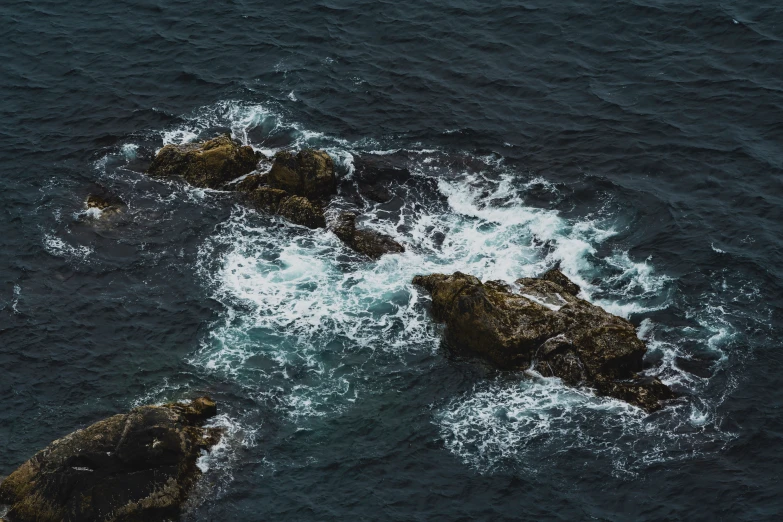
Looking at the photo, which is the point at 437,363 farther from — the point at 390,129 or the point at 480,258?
the point at 390,129

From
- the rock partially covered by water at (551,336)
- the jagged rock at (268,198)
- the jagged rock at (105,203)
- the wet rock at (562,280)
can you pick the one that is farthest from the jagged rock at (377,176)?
the jagged rock at (105,203)

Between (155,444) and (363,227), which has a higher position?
(363,227)

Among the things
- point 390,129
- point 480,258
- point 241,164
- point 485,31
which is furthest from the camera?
point 485,31

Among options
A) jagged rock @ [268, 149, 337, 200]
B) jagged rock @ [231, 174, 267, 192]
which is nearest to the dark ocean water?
jagged rock @ [231, 174, 267, 192]

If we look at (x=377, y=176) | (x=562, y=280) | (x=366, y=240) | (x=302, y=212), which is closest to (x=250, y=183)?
(x=302, y=212)

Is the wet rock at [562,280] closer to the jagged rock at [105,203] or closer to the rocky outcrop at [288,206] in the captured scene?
the rocky outcrop at [288,206]

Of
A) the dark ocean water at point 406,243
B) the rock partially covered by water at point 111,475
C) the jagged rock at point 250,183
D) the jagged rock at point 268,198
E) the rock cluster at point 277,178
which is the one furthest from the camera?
the jagged rock at point 250,183

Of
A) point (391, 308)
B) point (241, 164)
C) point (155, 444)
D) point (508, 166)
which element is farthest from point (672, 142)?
point (155, 444)
